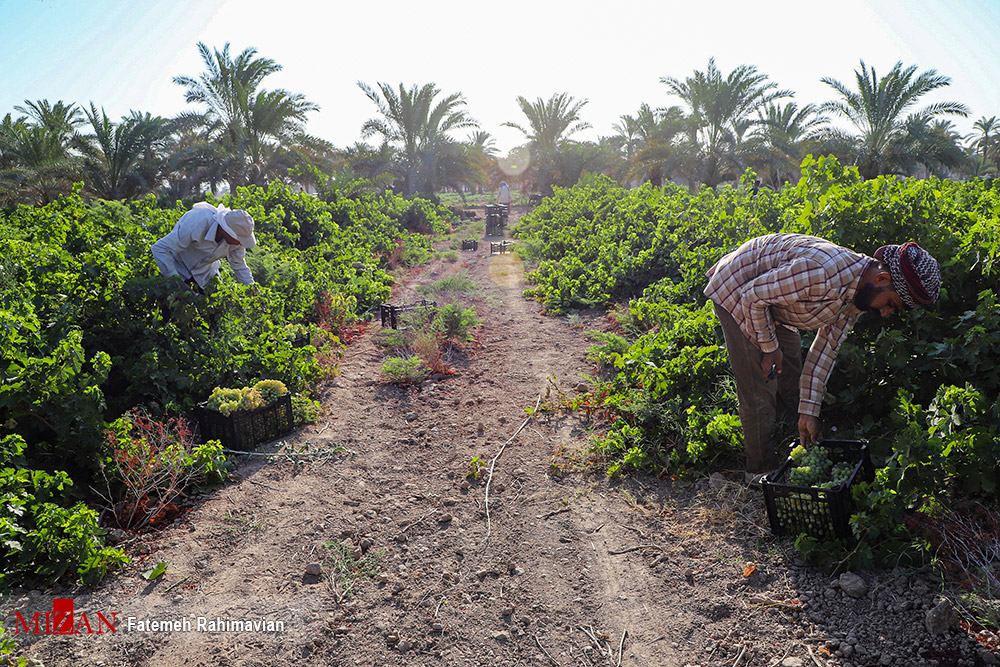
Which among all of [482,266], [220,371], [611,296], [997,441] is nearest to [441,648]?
[997,441]

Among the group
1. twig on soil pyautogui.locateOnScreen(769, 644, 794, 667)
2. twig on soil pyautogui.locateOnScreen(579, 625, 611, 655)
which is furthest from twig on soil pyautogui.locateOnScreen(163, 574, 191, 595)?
twig on soil pyautogui.locateOnScreen(769, 644, 794, 667)

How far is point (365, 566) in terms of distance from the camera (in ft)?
11.1

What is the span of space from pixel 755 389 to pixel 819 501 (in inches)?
31.7

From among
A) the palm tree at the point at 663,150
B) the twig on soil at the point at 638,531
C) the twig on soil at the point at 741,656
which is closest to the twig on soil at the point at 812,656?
the twig on soil at the point at 741,656

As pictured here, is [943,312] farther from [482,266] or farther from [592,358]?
[482,266]

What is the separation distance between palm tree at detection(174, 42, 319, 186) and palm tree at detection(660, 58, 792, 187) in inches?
516

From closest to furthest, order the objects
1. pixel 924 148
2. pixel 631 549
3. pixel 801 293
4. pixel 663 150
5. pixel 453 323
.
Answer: pixel 801 293 → pixel 631 549 → pixel 453 323 → pixel 924 148 → pixel 663 150

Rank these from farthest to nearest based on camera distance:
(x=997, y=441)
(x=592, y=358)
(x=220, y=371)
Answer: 1. (x=592, y=358)
2. (x=220, y=371)
3. (x=997, y=441)

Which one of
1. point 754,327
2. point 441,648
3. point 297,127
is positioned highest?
point 297,127

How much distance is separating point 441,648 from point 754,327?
2.28 meters

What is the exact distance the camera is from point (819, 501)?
2.97m

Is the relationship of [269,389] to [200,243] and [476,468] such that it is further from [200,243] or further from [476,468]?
[476,468]

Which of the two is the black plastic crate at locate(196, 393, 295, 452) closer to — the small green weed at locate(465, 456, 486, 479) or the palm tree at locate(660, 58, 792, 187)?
the small green weed at locate(465, 456, 486, 479)

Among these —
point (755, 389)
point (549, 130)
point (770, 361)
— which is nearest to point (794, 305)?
point (770, 361)
